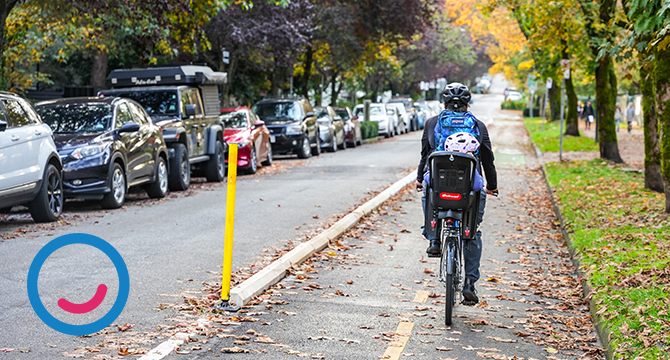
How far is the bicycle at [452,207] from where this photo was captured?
6367mm

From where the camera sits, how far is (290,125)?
2573cm

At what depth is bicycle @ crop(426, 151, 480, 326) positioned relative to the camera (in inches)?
251

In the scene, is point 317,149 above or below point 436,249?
below

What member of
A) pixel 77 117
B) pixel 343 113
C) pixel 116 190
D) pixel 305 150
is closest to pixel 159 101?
pixel 77 117

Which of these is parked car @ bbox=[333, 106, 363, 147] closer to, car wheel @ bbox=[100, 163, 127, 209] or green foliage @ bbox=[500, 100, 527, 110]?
car wheel @ bbox=[100, 163, 127, 209]

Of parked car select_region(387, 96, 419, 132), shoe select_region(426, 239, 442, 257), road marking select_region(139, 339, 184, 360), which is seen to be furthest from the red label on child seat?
parked car select_region(387, 96, 419, 132)

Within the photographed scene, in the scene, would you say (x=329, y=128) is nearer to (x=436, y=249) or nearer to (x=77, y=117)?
(x=77, y=117)

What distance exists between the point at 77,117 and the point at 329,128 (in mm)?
16620

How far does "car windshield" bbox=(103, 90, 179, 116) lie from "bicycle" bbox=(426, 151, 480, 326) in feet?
37.9

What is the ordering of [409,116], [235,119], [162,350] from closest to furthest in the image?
[162,350], [235,119], [409,116]

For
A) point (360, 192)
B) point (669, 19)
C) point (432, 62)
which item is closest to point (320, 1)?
point (360, 192)

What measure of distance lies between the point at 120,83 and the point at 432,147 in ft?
41.8

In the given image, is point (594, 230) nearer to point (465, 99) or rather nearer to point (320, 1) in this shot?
point (465, 99)

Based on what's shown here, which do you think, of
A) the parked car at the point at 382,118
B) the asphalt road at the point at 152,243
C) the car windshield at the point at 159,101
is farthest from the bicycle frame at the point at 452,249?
the parked car at the point at 382,118
